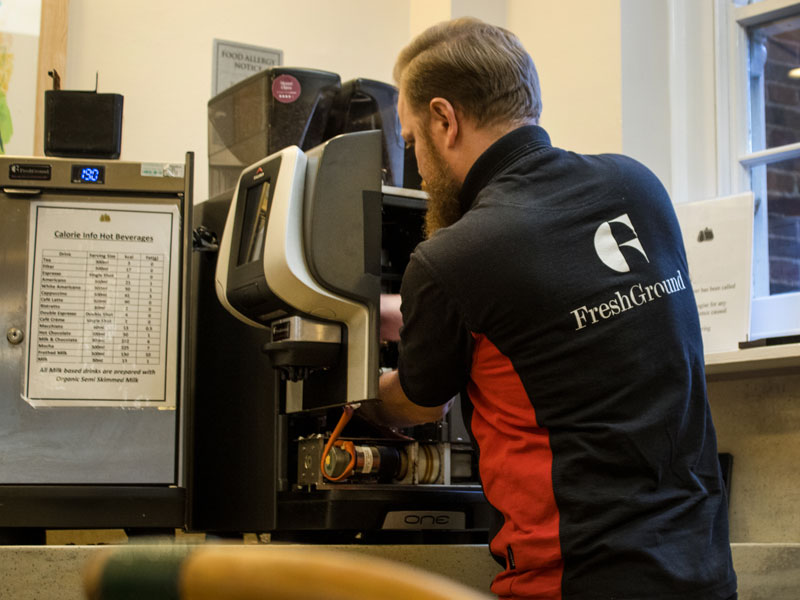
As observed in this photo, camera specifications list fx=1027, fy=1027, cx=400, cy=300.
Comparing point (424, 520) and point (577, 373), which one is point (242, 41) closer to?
point (424, 520)

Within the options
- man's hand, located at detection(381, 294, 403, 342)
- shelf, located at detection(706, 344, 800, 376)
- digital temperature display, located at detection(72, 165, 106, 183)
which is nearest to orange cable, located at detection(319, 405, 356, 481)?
man's hand, located at detection(381, 294, 403, 342)

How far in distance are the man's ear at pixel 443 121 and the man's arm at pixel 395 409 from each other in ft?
1.18

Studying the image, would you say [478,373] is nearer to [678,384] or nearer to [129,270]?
[678,384]

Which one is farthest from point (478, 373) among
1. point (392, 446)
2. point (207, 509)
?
point (207, 509)

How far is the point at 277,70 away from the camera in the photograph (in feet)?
6.26

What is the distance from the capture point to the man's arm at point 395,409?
1463mm

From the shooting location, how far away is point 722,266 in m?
2.11

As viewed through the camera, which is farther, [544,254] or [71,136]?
[71,136]

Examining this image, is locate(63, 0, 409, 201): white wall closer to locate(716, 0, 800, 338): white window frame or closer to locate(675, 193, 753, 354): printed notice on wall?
locate(716, 0, 800, 338): white window frame

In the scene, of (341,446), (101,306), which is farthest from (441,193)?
(101,306)

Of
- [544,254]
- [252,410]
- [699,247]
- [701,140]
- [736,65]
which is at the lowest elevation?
[252,410]

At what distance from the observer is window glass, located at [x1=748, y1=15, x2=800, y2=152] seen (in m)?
2.30

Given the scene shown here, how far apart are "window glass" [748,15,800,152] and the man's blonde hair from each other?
99 centimetres

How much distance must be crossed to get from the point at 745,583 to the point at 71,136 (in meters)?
1.29
